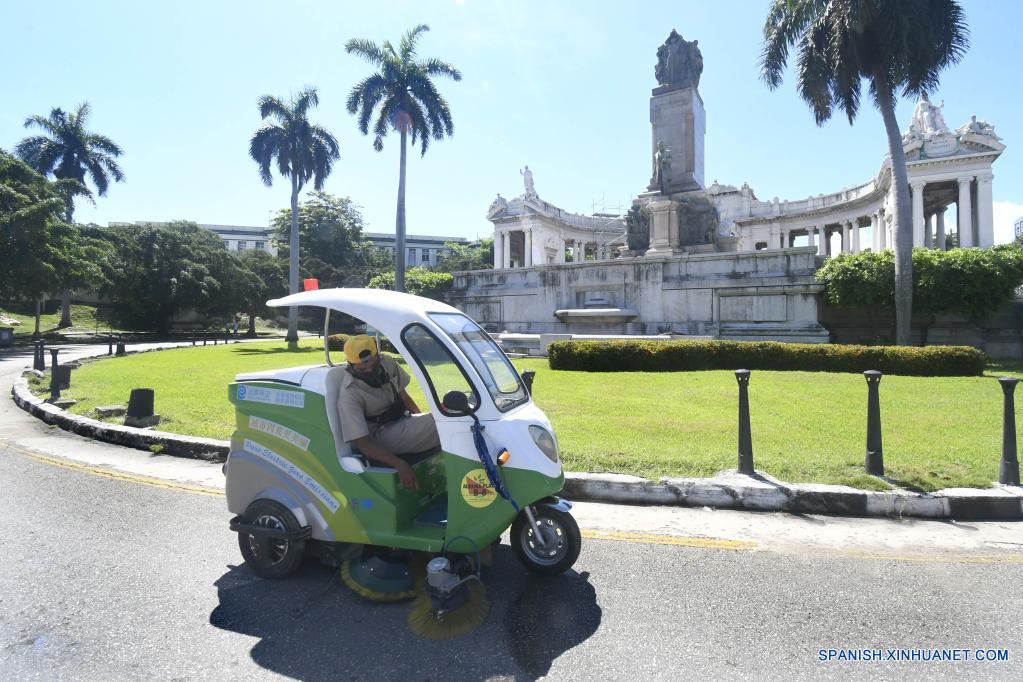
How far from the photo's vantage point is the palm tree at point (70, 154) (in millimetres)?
38625

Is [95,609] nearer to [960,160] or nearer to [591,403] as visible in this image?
[591,403]

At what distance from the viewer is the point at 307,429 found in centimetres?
379

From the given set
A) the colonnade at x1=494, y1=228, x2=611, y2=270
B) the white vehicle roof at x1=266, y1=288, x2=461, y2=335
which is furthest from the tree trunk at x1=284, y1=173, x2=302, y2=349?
the white vehicle roof at x1=266, y1=288, x2=461, y2=335

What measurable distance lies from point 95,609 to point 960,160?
47.7 metres

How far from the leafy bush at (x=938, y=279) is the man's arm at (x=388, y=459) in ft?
65.0

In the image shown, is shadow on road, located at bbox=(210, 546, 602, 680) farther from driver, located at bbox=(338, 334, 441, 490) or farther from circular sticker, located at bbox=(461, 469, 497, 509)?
driver, located at bbox=(338, 334, 441, 490)

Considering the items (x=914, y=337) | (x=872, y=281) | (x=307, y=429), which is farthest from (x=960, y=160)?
(x=307, y=429)

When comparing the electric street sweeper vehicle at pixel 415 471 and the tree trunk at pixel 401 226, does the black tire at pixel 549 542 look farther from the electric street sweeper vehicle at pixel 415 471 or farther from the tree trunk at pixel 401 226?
the tree trunk at pixel 401 226

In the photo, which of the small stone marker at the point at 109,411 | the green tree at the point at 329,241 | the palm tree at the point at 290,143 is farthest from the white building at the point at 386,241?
the small stone marker at the point at 109,411

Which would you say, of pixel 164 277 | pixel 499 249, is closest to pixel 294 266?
pixel 164 277

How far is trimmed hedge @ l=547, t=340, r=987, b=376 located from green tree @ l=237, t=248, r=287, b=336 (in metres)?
39.3

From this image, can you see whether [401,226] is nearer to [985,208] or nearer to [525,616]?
[525,616]

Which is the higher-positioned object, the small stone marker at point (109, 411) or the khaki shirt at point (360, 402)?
the khaki shirt at point (360, 402)

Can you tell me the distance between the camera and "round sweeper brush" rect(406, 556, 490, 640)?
3.13 m
